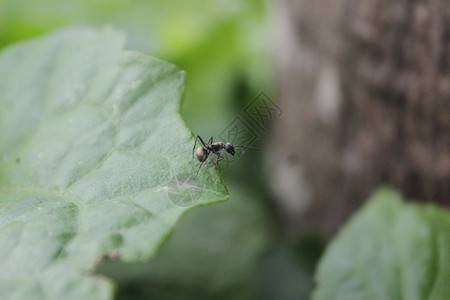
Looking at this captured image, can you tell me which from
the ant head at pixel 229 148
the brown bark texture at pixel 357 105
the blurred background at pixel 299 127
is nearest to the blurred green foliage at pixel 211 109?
the blurred background at pixel 299 127

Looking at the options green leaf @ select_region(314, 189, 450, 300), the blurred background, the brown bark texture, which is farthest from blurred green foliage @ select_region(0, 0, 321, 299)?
green leaf @ select_region(314, 189, 450, 300)

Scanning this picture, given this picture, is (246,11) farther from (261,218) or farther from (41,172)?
(41,172)

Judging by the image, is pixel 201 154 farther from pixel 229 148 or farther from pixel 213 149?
pixel 229 148

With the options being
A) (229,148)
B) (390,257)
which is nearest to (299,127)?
(229,148)

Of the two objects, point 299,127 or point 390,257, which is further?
point 299,127

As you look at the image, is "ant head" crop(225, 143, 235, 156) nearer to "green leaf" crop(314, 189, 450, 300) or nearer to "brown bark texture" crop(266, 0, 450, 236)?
"green leaf" crop(314, 189, 450, 300)
